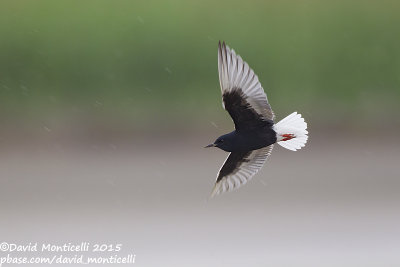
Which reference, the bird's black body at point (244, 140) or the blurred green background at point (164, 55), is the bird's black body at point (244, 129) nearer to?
the bird's black body at point (244, 140)

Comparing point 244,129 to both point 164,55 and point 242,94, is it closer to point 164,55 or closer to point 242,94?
point 242,94

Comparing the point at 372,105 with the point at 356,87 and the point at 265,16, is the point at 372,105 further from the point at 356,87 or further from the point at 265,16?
the point at 265,16

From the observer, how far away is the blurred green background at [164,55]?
8.59 meters

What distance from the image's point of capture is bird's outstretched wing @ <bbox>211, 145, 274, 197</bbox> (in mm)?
4332

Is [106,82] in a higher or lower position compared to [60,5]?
lower

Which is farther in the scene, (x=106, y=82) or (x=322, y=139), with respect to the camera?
(x=322, y=139)

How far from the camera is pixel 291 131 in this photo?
13.2ft

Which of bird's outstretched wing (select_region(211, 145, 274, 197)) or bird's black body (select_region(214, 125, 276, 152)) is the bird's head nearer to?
bird's black body (select_region(214, 125, 276, 152))

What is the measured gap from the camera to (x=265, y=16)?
8773mm

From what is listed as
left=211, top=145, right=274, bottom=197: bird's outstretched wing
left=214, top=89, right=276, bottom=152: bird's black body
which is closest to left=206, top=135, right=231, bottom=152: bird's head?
left=214, top=89, right=276, bottom=152: bird's black body

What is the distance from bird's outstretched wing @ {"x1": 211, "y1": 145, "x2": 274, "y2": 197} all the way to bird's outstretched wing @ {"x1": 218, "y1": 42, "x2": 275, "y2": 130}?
36 centimetres

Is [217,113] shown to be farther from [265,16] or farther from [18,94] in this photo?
[18,94]

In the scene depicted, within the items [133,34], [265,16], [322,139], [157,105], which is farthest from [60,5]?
[322,139]

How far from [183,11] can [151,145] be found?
1.37 m
